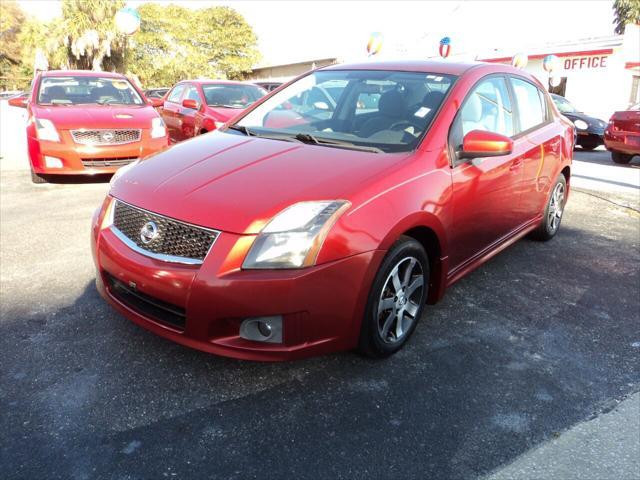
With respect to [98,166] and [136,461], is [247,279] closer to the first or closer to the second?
[136,461]

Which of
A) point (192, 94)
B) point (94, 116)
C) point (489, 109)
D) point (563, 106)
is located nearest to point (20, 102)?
point (94, 116)

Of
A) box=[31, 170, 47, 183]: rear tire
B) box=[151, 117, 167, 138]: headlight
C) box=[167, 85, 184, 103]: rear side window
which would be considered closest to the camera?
box=[31, 170, 47, 183]: rear tire

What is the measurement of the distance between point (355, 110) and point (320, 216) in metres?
1.36

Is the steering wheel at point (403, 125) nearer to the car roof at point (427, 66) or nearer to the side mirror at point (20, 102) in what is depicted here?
the car roof at point (427, 66)

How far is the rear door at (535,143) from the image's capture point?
164 inches

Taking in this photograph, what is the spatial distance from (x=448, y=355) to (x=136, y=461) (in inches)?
68.0

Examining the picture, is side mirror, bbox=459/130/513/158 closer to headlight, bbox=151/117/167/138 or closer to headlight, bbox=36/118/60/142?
headlight, bbox=151/117/167/138

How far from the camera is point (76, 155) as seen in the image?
6.66 meters

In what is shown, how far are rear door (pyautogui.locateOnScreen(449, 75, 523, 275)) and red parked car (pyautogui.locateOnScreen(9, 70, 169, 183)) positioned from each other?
4.82 m

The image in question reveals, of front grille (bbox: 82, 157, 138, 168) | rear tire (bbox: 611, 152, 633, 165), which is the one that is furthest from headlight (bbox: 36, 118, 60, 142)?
rear tire (bbox: 611, 152, 633, 165)

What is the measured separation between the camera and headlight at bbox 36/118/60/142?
6605mm

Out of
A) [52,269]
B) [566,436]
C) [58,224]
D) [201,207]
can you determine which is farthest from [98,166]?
[566,436]

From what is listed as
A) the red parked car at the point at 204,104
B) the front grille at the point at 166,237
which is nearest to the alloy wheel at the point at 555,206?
the front grille at the point at 166,237

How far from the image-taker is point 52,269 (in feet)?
13.4
